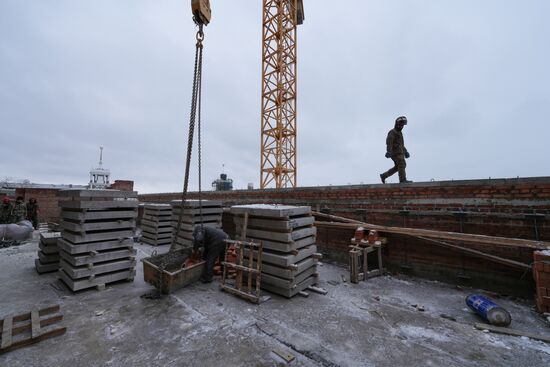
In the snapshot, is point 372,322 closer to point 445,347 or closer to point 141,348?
point 445,347

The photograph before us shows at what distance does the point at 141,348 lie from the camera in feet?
9.66

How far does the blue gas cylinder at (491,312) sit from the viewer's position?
3547 mm

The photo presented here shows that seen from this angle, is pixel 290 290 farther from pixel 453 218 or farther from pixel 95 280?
pixel 453 218

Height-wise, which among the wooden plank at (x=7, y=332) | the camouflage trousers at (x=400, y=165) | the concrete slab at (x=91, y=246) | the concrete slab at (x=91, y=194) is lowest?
the wooden plank at (x=7, y=332)

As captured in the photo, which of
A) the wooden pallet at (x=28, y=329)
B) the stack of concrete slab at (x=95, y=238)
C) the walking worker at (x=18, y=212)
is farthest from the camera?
the walking worker at (x=18, y=212)

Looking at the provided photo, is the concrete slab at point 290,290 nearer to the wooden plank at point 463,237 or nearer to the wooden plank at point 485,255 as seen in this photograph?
the wooden plank at point 463,237

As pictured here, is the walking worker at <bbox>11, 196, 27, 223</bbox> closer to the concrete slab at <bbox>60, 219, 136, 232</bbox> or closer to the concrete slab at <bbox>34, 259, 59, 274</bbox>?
the concrete slab at <bbox>34, 259, 59, 274</bbox>

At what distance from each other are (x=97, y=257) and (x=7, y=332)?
6.61 feet

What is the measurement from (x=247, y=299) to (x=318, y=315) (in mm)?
1359

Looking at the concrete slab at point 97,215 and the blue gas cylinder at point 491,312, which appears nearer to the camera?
the blue gas cylinder at point 491,312

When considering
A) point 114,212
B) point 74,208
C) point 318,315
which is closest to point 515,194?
point 318,315

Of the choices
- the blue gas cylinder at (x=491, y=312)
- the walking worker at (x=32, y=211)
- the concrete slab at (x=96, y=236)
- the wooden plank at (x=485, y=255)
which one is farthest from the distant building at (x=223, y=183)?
the blue gas cylinder at (x=491, y=312)

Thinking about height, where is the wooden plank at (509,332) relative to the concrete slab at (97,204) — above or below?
below

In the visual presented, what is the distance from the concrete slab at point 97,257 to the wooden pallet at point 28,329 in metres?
1.31
